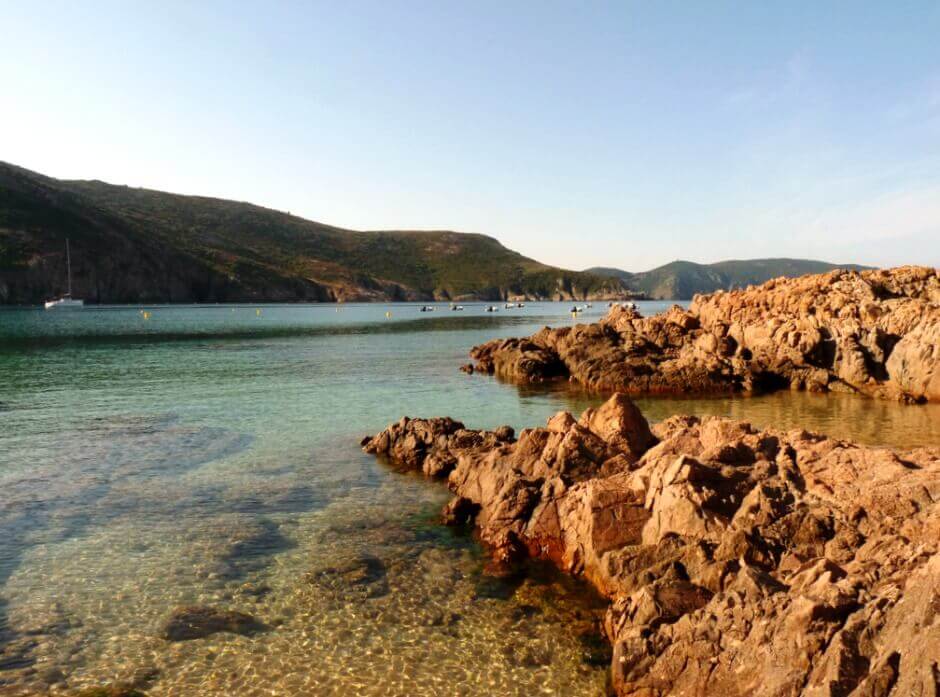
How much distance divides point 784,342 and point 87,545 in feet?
141

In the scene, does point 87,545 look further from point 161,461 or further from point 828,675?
point 828,675

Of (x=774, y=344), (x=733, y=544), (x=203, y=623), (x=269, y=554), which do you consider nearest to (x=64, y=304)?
(x=774, y=344)

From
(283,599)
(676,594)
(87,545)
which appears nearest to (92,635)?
(283,599)

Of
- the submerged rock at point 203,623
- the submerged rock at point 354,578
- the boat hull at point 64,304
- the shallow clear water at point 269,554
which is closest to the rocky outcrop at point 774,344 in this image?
the shallow clear water at point 269,554

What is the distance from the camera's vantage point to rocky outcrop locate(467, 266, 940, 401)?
40.2 metres

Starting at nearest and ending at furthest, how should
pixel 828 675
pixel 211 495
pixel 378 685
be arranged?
pixel 828 675 < pixel 378 685 < pixel 211 495

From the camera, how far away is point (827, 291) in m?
50.3

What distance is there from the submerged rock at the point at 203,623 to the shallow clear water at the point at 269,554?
0.79 feet

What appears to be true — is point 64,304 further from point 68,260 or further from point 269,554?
point 269,554

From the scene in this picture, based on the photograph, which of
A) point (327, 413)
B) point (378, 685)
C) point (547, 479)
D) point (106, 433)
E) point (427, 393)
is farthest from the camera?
point (427, 393)

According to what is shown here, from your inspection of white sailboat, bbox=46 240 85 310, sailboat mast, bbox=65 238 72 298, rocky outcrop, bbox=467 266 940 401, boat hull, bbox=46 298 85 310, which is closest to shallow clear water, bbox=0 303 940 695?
rocky outcrop, bbox=467 266 940 401

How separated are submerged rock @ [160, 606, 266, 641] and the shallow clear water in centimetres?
24

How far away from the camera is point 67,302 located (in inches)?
5950

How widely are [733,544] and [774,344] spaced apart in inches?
1444
